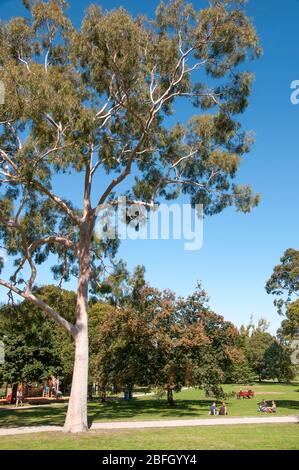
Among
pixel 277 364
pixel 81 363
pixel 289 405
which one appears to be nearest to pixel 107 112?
pixel 81 363

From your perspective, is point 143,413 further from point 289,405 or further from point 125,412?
point 289,405

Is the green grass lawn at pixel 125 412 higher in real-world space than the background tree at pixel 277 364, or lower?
lower

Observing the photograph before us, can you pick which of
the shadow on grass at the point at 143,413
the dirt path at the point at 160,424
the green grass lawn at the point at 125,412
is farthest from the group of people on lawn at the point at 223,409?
the dirt path at the point at 160,424

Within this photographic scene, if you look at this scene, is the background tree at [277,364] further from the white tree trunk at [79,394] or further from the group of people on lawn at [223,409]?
the white tree trunk at [79,394]

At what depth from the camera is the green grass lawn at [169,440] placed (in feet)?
39.1

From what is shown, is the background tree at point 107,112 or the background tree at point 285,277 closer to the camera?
the background tree at point 107,112

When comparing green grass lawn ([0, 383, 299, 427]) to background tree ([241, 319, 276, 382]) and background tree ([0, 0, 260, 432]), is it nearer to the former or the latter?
background tree ([0, 0, 260, 432])

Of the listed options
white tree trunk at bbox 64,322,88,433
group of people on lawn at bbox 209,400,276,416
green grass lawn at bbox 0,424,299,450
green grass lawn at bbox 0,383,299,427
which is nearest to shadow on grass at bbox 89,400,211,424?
green grass lawn at bbox 0,383,299,427

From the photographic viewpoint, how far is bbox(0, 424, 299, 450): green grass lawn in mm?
11914

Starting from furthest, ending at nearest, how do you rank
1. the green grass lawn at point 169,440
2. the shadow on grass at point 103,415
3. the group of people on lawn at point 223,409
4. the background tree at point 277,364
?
the background tree at point 277,364 < the group of people on lawn at point 223,409 < the shadow on grass at point 103,415 < the green grass lawn at point 169,440

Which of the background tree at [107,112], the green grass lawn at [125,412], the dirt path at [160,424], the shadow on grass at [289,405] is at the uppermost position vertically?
the background tree at [107,112]

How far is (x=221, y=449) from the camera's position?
11.6 m

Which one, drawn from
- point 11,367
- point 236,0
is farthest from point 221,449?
point 11,367
